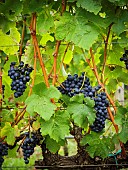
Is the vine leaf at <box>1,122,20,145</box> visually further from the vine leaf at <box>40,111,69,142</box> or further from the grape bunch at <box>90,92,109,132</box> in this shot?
the grape bunch at <box>90,92,109,132</box>

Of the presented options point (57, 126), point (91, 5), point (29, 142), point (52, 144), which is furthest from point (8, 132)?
point (91, 5)

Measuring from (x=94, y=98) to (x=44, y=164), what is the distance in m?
0.94

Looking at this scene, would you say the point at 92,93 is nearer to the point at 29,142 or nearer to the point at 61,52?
the point at 29,142

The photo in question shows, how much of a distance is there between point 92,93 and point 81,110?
0.46ft

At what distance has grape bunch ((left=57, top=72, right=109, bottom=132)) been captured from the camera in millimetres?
2293

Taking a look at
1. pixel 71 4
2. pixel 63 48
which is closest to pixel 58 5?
pixel 71 4

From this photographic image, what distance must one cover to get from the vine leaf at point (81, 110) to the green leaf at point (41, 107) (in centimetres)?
15

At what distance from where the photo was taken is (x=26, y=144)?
2541mm

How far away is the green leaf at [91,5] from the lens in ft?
6.90

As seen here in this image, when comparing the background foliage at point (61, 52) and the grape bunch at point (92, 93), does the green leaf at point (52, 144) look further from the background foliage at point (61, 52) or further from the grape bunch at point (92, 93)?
the grape bunch at point (92, 93)

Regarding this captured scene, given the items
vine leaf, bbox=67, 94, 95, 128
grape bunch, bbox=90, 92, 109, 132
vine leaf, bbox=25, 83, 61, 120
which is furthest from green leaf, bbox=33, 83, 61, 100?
grape bunch, bbox=90, 92, 109, 132

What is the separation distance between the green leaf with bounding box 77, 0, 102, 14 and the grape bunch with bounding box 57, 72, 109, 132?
0.44 metres

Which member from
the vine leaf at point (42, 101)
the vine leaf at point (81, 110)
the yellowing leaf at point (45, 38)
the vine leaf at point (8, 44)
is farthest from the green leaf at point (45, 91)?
the yellowing leaf at point (45, 38)

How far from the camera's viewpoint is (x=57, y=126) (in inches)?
85.0
